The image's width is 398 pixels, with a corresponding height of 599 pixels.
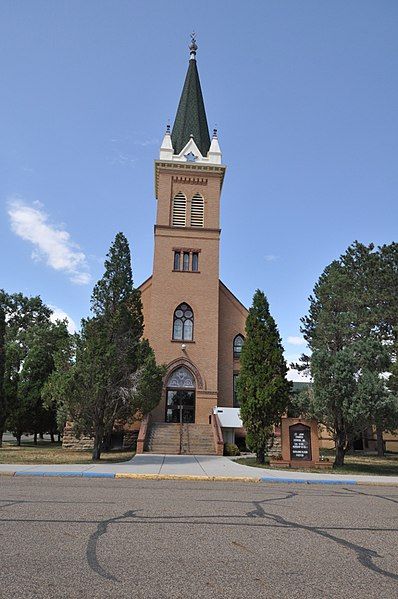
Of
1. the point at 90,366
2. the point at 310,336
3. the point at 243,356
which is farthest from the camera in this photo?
the point at 310,336

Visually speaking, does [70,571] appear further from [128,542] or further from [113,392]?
[113,392]

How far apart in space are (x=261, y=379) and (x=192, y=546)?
16.1 metres

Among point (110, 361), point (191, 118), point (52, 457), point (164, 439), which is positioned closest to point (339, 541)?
point (110, 361)

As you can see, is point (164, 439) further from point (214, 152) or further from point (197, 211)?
point (214, 152)

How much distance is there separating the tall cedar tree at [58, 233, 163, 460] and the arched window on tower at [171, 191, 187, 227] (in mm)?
13574

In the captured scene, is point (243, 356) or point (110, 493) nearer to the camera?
point (110, 493)

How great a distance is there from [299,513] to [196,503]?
1879 millimetres

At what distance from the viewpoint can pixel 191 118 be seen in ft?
138

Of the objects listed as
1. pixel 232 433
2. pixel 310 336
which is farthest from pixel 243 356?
pixel 310 336

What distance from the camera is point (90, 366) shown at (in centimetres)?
2019

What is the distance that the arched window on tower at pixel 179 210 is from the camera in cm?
3759

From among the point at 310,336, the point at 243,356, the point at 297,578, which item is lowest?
the point at 297,578

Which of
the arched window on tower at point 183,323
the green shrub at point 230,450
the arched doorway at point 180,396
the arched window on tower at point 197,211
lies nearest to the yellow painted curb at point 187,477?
the green shrub at point 230,450

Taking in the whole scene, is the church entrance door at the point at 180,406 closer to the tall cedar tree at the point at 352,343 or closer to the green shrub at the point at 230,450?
the green shrub at the point at 230,450
